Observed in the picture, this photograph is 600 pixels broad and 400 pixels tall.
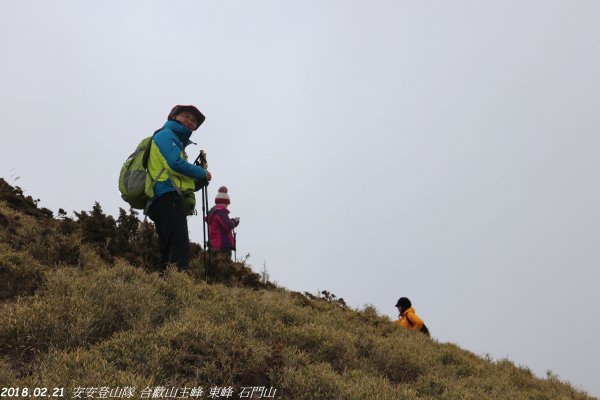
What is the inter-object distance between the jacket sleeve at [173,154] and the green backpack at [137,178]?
0.19m

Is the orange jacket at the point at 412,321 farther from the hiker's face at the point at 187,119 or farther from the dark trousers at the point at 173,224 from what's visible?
the hiker's face at the point at 187,119

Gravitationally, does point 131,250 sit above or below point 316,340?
above

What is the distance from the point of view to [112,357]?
155 inches

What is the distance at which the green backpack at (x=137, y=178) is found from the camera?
6492mm

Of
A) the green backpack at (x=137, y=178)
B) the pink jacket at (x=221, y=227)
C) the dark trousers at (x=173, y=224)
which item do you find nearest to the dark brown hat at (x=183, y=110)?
the green backpack at (x=137, y=178)

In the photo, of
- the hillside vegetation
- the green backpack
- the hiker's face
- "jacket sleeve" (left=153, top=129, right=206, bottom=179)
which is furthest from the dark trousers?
the hiker's face

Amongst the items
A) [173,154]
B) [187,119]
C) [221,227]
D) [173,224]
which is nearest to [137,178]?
[173,154]

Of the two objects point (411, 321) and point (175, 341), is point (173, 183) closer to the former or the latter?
point (175, 341)

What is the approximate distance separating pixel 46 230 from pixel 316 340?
4424 millimetres

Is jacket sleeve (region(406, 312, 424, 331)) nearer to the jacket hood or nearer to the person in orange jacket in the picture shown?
the person in orange jacket

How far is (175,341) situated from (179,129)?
3658 mm

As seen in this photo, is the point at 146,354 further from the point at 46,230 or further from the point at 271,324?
the point at 46,230

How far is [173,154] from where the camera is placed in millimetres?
6520

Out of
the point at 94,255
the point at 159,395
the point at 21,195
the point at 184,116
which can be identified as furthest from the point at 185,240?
the point at 21,195
